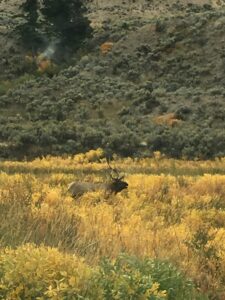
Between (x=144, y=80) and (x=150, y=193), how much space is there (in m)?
31.8

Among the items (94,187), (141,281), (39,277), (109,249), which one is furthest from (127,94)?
(39,277)

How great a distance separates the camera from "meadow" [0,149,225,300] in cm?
517

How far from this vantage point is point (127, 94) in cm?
4472

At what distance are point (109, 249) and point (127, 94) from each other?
37378mm

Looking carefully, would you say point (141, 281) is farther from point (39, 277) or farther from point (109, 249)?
point (109, 249)

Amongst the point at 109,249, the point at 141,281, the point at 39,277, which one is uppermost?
the point at 39,277

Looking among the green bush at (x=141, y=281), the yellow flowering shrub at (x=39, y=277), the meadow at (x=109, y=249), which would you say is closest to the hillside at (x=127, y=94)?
the meadow at (x=109, y=249)

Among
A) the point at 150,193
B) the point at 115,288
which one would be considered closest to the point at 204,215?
the point at 150,193

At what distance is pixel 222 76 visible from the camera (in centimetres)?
4500

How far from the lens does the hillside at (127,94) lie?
36.4 m

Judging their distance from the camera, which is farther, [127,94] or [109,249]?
[127,94]

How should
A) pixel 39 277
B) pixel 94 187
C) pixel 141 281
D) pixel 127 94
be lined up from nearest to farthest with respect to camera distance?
pixel 39 277, pixel 141 281, pixel 94 187, pixel 127 94

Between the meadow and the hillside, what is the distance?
19.7 m

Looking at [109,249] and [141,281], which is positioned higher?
[141,281]
